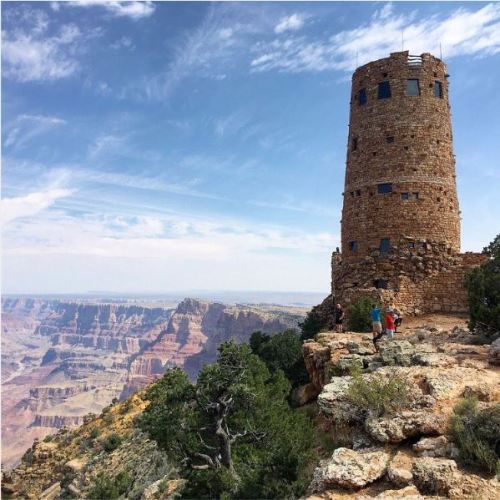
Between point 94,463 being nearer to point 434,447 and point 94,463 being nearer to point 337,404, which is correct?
point 337,404

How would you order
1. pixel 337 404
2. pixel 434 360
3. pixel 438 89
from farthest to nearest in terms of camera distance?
pixel 438 89 < pixel 434 360 < pixel 337 404

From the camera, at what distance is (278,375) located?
65.3 ft

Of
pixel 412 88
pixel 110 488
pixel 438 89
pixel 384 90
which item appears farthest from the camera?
pixel 438 89

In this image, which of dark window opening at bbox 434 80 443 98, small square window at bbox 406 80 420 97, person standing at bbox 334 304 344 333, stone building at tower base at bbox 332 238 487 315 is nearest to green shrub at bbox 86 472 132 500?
person standing at bbox 334 304 344 333

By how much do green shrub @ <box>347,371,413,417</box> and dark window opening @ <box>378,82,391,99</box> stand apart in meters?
22.9

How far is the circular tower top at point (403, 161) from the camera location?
93.7 ft

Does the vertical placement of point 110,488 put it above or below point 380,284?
below

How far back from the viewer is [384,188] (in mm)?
28844

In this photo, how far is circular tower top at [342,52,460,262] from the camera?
28.5m

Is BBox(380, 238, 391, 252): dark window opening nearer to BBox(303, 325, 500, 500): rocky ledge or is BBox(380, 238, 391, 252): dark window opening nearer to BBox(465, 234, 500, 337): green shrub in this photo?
BBox(465, 234, 500, 337): green shrub

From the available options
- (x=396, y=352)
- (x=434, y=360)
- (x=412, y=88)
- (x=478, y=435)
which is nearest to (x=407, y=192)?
(x=412, y=88)

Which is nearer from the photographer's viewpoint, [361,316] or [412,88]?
[361,316]

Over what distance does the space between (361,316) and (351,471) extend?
16.7 meters

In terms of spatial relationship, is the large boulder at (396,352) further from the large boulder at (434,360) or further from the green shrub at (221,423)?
the green shrub at (221,423)
